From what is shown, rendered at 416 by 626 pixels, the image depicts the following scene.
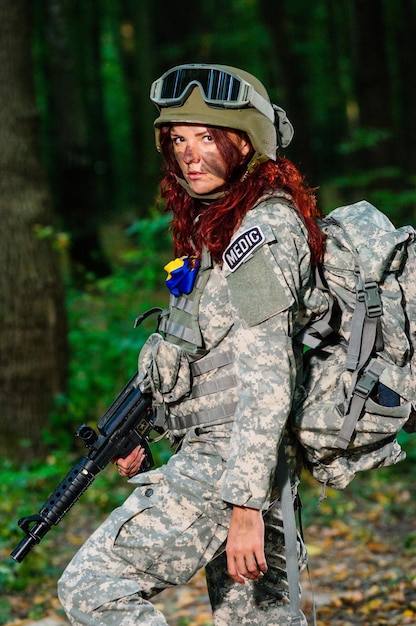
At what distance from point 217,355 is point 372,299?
0.55 m

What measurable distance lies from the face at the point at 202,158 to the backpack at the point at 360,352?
41cm

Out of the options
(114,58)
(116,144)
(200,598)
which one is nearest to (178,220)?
(200,598)

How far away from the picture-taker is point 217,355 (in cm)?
311

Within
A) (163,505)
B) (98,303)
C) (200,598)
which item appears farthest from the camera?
(98,303)

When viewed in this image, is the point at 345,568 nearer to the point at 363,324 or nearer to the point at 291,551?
the point at 291,551

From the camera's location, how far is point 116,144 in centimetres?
3550

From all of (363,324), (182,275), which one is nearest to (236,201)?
(182,275)

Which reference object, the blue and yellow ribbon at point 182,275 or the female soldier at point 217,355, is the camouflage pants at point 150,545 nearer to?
the female soldier at point 217,355

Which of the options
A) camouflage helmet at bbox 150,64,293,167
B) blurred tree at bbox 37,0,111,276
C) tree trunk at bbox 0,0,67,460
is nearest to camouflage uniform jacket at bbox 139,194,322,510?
camouflage helmet at bbox 150,64,293,167

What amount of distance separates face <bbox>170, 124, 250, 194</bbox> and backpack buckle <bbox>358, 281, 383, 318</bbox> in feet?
2.01

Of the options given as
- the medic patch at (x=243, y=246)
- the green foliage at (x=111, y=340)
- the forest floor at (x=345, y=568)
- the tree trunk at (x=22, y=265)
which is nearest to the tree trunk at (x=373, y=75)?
the green foliage at (x=111, y=340)

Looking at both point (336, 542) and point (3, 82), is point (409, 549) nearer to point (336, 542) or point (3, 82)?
point (336, 542)

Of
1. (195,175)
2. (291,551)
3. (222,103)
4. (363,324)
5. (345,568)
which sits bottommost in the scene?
(291,551)

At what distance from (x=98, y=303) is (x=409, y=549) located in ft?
14.4
